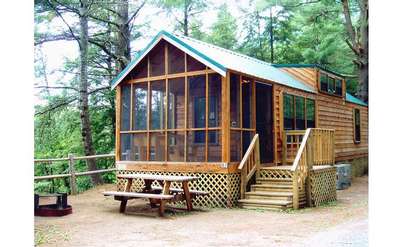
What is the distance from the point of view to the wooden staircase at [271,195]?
26.2ft

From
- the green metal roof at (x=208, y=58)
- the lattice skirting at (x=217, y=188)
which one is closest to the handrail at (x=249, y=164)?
the lattice skirting at (x=217, y=188)

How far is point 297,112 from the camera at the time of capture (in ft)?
36.2

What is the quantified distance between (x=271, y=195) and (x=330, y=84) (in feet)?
20.0

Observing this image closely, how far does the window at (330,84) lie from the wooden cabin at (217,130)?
2048 millimetres

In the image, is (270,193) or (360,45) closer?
(270,193)

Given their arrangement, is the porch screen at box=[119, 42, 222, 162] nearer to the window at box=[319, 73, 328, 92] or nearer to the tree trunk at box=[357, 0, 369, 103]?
the window at box=[319, 73, 328, 92]

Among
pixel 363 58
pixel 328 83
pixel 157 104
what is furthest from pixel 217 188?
pixel 363 58

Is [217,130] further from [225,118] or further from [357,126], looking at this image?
[357,126]

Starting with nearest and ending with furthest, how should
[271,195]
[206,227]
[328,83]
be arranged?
[206,227], [271,195], [328,83]

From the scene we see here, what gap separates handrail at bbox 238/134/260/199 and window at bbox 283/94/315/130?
1.89 metres

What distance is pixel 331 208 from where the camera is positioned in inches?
330

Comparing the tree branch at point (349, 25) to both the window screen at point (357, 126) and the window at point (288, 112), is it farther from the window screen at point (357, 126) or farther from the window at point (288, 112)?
the window at point (288, 112)

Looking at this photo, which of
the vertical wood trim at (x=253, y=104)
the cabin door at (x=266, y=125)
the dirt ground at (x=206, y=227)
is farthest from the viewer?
the cabin door at (x=266, y=125)
